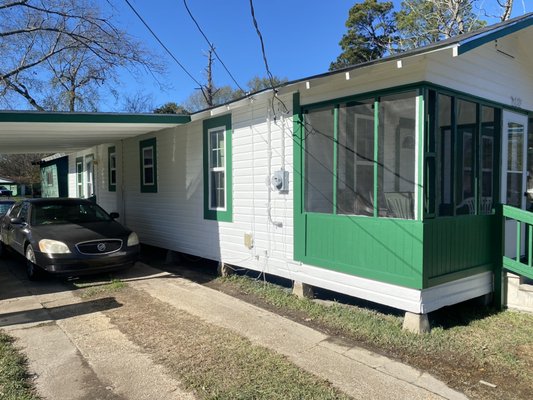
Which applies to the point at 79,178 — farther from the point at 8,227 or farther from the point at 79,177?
the point at 8,227

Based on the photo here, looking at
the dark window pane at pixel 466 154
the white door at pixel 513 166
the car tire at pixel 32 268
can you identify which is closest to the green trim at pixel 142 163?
the car tire at pixel 32 268

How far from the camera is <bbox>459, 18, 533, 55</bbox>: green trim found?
4.43m

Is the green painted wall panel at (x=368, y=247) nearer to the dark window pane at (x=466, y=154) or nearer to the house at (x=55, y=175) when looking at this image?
the dark window pane at (x=466, y=154)

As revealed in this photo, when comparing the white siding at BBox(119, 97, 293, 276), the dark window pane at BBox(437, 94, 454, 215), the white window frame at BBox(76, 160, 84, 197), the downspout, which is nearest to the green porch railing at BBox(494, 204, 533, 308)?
the dark window pane at BBox(437, 94, 454, 215)

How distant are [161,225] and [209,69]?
21971 millimetres

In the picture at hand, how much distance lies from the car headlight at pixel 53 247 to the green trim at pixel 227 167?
250 centimetres

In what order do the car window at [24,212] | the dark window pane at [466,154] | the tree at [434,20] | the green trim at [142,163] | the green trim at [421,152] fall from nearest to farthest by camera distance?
the green trim at [421,152]
the dark window pane at [466,154]
the car window at [24,212]
the green trim at [142,163]
the tree at [434,20]

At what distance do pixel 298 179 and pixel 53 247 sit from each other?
4.21 metres

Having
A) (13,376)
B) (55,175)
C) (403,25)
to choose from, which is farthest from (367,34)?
(13,376)

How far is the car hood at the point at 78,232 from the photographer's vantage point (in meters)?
7.52

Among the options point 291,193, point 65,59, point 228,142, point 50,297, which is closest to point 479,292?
point 291,193

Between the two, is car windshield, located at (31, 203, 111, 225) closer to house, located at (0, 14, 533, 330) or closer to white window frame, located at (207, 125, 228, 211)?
house, located at (0, 14, 533, 330)

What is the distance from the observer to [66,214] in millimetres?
8656

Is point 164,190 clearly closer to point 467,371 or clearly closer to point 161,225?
point 161,225
